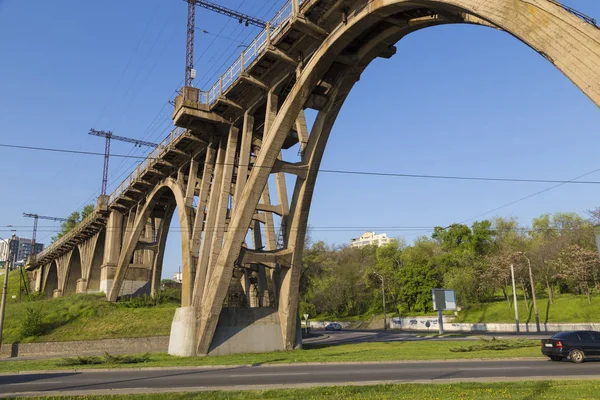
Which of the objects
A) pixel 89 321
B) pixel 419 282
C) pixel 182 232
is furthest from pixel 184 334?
pixel 419 282

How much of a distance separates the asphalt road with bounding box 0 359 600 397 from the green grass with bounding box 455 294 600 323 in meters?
37.7

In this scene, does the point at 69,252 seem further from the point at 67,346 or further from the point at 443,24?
the point at 443,24

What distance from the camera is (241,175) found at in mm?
25250

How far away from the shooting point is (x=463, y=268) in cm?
6569

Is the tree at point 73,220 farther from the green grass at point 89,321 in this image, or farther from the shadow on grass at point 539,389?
the shadow on grass at point 539,389

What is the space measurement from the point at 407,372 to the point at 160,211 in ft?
128

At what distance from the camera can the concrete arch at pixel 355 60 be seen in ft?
33.3

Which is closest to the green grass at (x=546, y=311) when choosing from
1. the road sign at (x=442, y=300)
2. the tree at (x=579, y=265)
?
the tree at (x=579, y=265)

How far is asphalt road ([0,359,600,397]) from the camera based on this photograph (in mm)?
13289

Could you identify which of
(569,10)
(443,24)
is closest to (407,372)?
(569,10)

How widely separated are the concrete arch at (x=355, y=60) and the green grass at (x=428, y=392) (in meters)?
6.31

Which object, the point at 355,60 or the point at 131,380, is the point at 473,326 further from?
the point at 131,380

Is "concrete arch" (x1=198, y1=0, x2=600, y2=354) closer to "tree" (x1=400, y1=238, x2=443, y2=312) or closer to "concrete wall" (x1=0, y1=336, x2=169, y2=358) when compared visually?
"concrete wall" (x1=0, y1=336, x2=169, y2=358)

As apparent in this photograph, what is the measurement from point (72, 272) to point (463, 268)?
60462 millimetres
